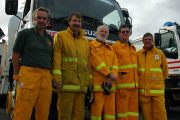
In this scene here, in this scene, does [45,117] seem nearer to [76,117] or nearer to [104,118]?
[76,117]

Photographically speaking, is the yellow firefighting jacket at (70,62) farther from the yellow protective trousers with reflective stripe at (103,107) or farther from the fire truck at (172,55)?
the fire truck at (172,55)

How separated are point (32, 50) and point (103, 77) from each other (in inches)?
48.7

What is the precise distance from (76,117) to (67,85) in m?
0.47

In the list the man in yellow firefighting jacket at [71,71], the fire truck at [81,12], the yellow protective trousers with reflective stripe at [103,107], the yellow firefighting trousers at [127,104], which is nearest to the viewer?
the man in yellow firefighting jacket at [71,71]

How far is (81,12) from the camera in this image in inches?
267

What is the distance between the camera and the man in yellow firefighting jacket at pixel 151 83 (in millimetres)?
5719

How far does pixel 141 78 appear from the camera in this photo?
5.83m

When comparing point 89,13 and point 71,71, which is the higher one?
point 89,13

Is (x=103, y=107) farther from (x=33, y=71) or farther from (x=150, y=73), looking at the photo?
(x=33, y=71)

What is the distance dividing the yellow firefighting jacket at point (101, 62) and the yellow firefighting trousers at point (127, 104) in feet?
0.85

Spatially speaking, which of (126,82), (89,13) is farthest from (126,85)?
(89,13)

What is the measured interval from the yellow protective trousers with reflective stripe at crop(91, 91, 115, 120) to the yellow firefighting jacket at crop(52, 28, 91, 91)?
31cm

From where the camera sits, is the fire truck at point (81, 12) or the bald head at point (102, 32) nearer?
the bald head at point (102, 32)

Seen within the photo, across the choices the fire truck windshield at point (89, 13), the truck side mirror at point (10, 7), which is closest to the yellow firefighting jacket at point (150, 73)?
the fire truck windshield at point (89, 13)
